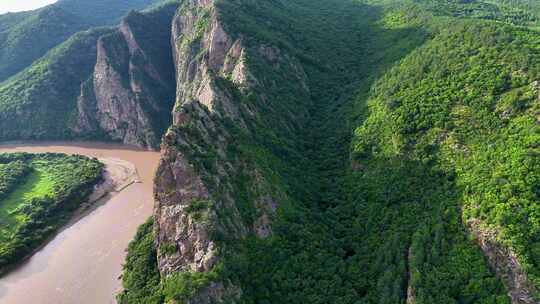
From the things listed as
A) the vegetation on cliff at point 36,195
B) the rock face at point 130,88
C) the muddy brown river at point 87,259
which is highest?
the rock face at point 130,88

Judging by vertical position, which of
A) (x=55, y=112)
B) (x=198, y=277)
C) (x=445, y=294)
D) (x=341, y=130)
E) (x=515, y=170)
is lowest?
(x=445, y=294)

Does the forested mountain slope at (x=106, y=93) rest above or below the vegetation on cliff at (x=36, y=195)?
above

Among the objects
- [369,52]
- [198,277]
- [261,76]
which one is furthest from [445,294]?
[369,52]

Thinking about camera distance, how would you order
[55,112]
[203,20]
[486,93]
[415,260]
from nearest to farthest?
[415,260]
[486,93]
[203,20]
[55,112]

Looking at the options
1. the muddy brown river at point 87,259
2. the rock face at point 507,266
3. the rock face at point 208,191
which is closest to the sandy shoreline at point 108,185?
the muddy brown river at point 87,259

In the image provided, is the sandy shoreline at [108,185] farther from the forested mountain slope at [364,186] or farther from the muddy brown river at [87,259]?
the forested mountain slope at [364,186]

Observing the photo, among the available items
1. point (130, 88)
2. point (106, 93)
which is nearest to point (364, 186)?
point (130, 88)

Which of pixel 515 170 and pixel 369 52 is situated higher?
pixel 369 52

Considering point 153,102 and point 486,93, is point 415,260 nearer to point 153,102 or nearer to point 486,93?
point 486,93
